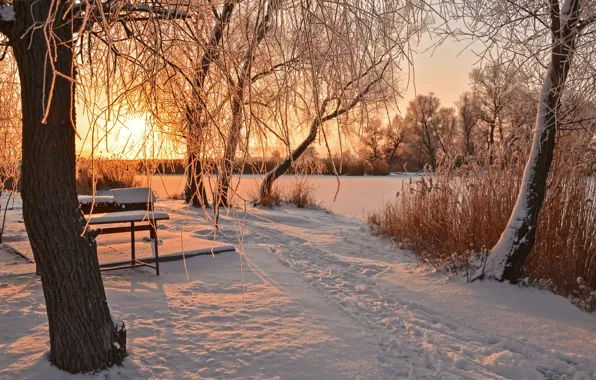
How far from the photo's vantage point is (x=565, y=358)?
331cm

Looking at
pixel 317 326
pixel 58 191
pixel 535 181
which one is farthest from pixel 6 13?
pixel 535 181

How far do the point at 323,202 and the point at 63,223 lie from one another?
1286 centimetres

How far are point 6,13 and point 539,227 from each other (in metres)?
5.29

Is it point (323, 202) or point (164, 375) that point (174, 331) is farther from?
point (323, 202)

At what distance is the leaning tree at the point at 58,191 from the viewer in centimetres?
237

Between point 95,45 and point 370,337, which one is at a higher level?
point 95,45

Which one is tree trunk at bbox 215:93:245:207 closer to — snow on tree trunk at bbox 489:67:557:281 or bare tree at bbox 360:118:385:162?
bare tree at bbox 360:118:385:162

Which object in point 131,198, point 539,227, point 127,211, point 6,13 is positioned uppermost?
point 6,13


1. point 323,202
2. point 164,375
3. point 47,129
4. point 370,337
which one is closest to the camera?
point 47,129

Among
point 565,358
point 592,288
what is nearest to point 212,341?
point 565,358

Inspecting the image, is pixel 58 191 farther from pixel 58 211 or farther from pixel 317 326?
pixel 317 326

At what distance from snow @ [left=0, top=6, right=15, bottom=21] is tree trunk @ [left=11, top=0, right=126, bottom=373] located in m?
0.03

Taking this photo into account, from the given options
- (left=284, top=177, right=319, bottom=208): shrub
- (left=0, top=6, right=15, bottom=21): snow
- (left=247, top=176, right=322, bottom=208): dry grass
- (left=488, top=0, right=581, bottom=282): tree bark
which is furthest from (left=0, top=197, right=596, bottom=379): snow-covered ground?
(left=284, top=177, right=319, bottom=208): shrub

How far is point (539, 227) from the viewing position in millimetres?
5109
